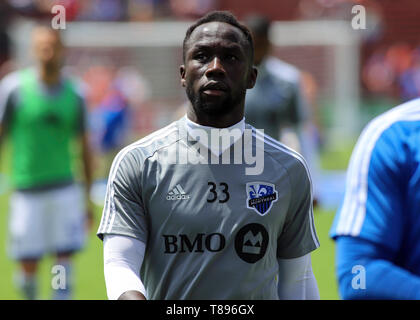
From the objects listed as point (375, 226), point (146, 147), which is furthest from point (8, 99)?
point (375, 226)

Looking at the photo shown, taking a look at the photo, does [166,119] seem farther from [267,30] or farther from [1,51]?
[267,30]

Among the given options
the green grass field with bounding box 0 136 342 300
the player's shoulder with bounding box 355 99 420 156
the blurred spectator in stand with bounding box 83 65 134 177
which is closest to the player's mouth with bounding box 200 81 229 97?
the player's shoulder with bounding box 355 99 420 156

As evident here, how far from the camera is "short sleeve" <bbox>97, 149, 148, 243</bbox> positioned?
2.92m

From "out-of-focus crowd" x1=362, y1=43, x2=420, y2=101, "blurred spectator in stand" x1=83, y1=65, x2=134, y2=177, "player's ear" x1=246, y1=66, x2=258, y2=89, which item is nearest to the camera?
"player's ear" x1=246, y1=66, x2=258, y2=89

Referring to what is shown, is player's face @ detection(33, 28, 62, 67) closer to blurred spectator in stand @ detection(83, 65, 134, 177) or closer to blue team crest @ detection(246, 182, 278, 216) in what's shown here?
blue team crest @ detection(246, 182, 278, 216)

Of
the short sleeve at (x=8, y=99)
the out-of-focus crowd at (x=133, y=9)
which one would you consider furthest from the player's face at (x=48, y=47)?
the out-of-focus crowd at (x=133, y=9)

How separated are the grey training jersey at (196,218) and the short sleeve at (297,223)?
0.03 meters

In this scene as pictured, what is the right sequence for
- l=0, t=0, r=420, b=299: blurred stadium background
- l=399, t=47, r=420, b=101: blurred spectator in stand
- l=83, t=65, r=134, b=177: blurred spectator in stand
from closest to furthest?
1. l=83, t=65, r=134, b=177: blurred spectator in stand
2. l=0, t=0, r=420, b=299: blurred stadium background
3. l=399, t=47, r=420, b=101: blurred spectator in stand

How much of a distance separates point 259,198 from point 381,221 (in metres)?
0.64

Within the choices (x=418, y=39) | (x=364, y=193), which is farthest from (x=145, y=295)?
(x=418, y=39)

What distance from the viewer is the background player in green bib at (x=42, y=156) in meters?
7.09

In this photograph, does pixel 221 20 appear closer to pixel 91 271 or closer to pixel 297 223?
pixel 297 223

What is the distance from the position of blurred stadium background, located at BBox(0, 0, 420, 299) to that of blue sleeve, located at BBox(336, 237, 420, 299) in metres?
9.47

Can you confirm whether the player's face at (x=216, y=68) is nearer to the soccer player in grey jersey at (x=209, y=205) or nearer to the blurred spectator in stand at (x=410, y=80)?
the soccer player in grey jersey at (x=209, y=205)
